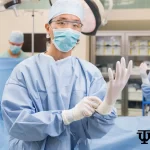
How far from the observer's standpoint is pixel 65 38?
1.00m

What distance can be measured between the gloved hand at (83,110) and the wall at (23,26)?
2667 mm

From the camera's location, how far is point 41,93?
977 millimetres

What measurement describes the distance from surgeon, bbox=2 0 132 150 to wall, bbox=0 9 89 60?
2.45 meters

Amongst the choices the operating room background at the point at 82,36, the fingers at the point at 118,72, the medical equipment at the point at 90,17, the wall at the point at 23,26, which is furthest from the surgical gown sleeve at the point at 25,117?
the wall at the point at 23,26

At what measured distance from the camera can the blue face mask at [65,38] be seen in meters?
1.00

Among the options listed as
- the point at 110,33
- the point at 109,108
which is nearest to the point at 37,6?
the point at 110,33

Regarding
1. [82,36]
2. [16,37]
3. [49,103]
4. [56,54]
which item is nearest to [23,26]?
[16,37]

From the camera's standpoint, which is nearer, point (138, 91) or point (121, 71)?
point (121, 71)

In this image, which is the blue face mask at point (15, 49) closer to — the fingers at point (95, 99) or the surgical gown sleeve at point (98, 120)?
the surgical gown sleeve at point (98, 120)

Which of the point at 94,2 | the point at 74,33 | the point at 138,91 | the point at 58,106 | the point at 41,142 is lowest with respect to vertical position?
the point at 138,91

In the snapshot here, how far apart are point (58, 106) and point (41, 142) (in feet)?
0.49

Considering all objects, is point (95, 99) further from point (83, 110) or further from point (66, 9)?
point (66, 9)

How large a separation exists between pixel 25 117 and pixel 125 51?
3.01m

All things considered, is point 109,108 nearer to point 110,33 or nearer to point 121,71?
point 121,71
